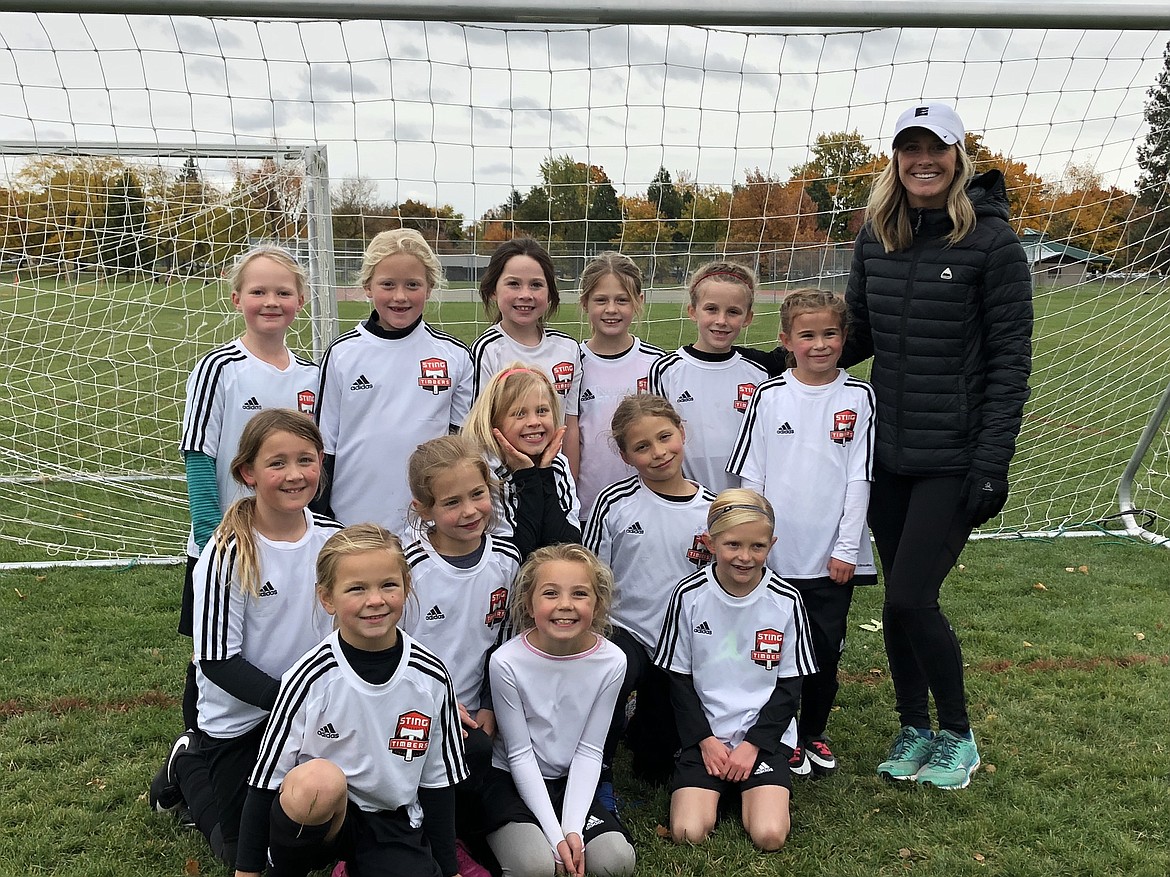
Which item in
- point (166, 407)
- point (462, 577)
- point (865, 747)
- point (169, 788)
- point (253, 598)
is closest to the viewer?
point (253, 598)

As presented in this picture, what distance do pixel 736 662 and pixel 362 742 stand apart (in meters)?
1.24

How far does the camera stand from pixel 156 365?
8.24m

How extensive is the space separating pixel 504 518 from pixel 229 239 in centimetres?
461

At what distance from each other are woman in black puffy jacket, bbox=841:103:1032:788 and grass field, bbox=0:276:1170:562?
1601 millimetres

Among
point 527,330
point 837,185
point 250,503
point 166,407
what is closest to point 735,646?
point 527,330

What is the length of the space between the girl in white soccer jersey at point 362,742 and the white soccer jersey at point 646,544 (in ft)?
3.04

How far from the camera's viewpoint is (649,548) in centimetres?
323

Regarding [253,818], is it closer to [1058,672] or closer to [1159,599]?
[1058,672]

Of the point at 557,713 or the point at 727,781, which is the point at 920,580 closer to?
the point at 727,781

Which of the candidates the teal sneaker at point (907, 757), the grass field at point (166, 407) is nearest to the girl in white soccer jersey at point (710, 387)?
the teal sneaker at point (907, 757)

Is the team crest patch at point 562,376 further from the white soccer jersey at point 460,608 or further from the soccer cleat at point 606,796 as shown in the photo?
the soccer cleat at point 606,796

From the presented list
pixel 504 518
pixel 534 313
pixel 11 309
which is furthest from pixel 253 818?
pixel 11 309

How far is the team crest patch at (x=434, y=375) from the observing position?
3.21 meters

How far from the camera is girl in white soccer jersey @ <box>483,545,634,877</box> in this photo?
8.77ft
